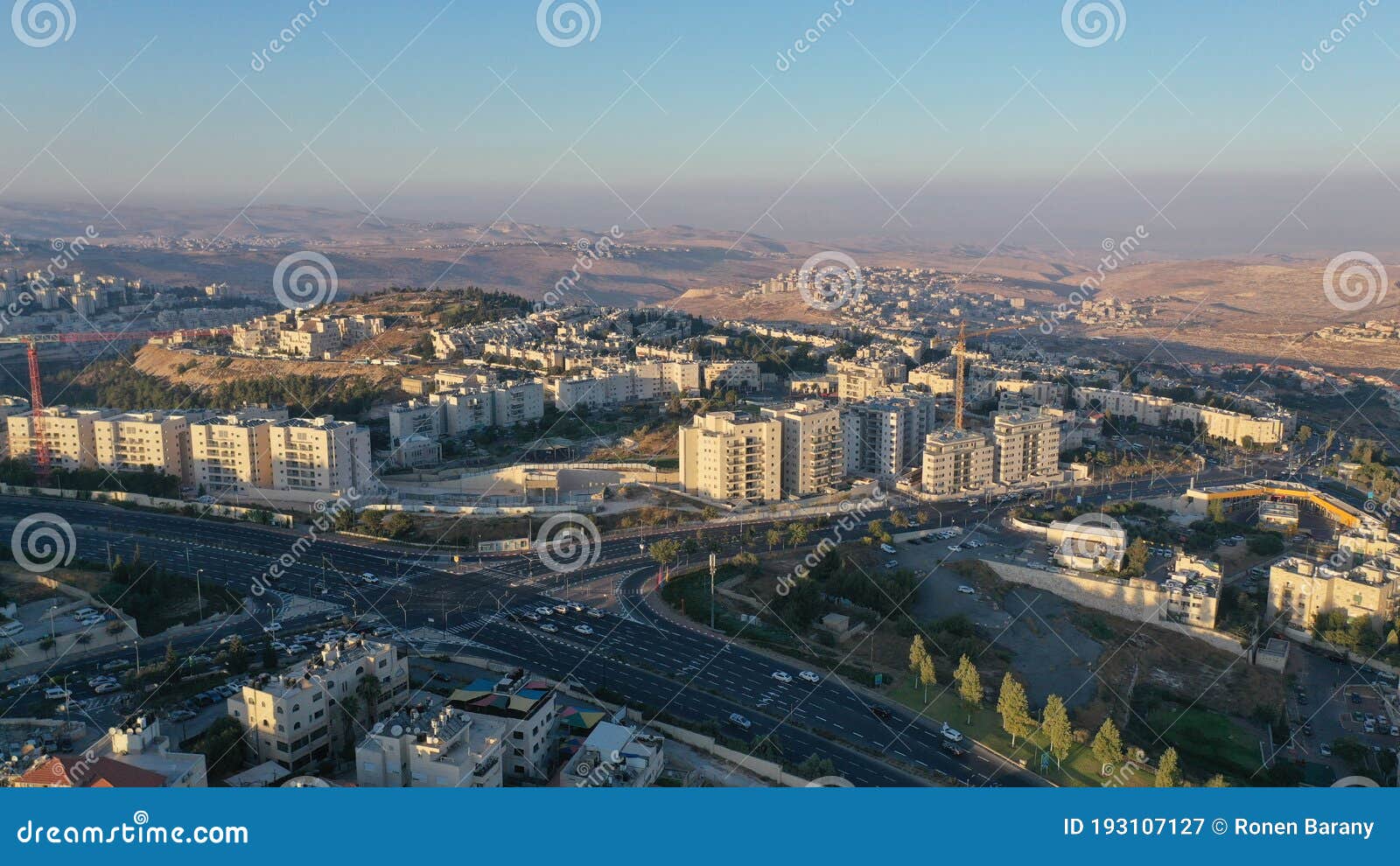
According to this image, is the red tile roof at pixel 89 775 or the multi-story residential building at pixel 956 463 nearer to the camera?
the red tile roof at pixel 89 775

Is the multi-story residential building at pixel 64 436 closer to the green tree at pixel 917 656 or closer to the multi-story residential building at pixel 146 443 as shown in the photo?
the multi-story residential building at pixel 146 443

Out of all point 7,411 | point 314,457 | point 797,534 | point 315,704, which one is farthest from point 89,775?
point 7,411

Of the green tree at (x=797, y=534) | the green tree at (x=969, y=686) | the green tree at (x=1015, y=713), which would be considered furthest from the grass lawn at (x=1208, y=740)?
the green tree at (x=797, y=534)

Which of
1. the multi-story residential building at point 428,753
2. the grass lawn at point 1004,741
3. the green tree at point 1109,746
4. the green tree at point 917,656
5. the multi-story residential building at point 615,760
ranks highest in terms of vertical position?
the multi-story residential building at point 428,753

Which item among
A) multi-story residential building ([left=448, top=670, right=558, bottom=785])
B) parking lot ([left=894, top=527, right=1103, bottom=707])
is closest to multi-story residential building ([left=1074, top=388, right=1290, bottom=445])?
parking lot ([left=894, top=527, right=1103, bottom=707])

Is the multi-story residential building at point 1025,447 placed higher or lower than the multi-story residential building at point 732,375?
lower

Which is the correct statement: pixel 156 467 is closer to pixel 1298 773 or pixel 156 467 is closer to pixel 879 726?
pixel 879 726

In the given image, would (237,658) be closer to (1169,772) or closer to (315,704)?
(315,704)
